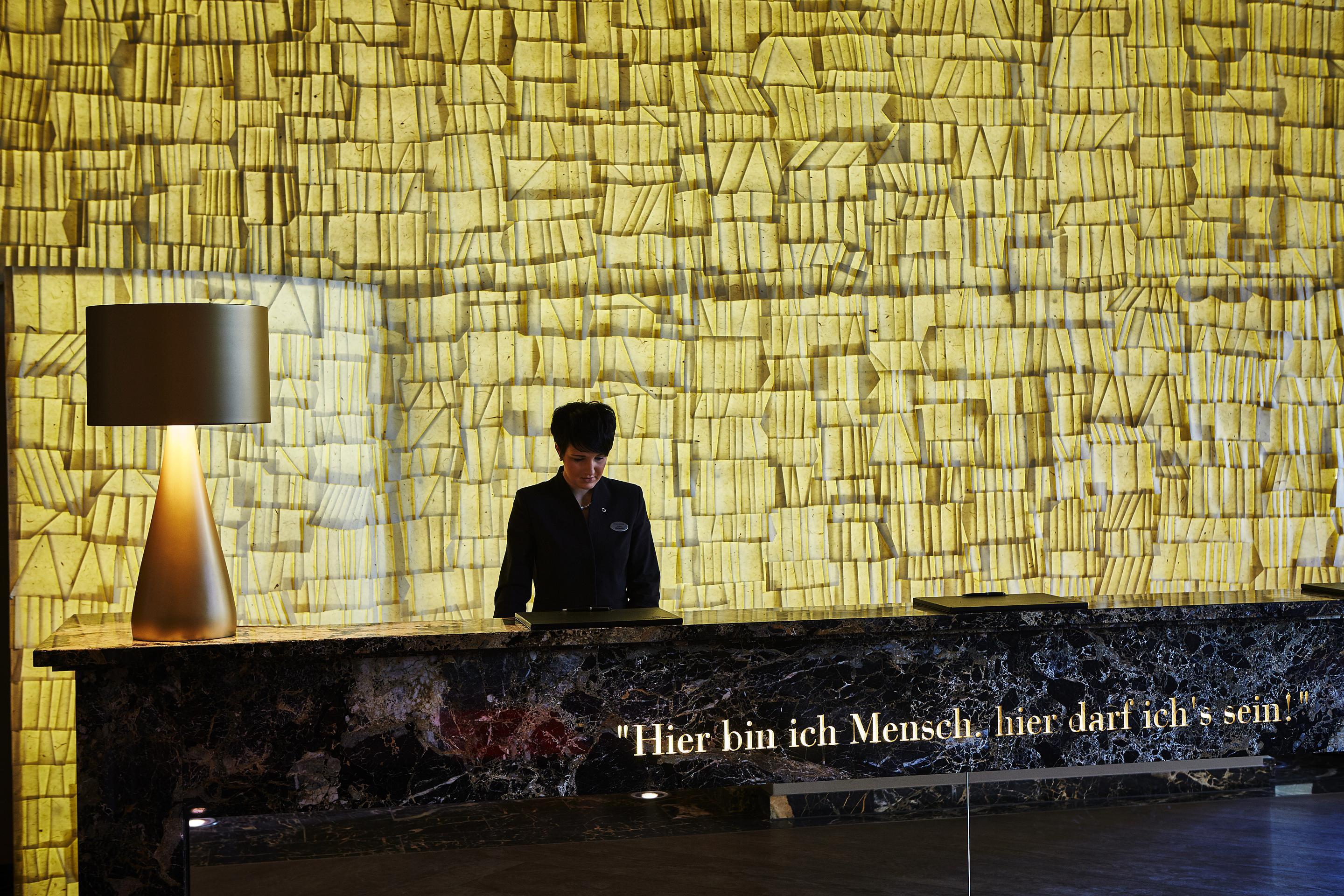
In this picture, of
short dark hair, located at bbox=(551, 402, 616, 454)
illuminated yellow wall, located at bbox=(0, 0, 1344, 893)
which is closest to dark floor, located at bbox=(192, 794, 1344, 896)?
short dark hair, located at bbox=(551, 402, 616, 454)

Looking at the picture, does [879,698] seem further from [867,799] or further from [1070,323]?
[1070,323]

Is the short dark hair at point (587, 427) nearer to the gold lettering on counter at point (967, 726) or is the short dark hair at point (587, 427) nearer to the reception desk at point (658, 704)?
the reception desk at point (658, 704)

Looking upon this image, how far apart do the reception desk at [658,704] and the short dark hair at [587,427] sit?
803 millimetres

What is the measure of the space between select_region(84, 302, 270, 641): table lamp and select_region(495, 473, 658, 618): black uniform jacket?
106cm

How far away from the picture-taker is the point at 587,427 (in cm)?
332

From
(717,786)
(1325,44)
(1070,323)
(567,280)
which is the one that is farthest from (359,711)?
(1325,44)

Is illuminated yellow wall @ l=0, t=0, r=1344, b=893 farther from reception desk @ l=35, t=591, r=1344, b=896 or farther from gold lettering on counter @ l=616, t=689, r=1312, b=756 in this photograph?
gold lettering on counter @ l=616, t=689, r=1312, b=756

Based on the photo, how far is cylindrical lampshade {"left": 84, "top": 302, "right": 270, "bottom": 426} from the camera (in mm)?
2387

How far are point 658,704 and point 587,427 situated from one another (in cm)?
101

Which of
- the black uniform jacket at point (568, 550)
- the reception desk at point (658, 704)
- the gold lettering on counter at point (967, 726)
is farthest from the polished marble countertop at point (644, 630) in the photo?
the black uniform jacket at point (568, 550)

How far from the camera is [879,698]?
2582 millimetres

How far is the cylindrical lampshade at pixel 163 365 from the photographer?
2.39 m

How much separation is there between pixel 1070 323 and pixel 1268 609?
2014mm

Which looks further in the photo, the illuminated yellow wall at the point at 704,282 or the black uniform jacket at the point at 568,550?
the illuminated yellow wall at the point at 704,282
